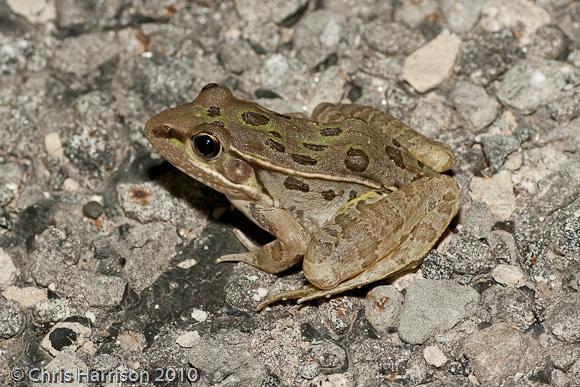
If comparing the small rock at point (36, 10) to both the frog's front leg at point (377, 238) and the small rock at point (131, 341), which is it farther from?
the frog's front leg at point (377, 238)

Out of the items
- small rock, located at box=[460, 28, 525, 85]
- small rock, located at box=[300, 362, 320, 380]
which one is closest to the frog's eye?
small rock, located at box=[300, 362, 320, 380]

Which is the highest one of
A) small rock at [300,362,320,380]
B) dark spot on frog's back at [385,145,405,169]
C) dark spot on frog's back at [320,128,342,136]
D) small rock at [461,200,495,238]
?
dark spot on frog's back at [320,128,342,136]

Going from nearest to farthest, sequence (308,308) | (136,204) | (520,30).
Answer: (308,308)
(136,204)
(520,30)

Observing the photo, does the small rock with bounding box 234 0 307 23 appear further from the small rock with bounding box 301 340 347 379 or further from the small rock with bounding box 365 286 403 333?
the small rock with bounding box 301 340 347 379

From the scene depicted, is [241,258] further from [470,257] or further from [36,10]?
[36,10]

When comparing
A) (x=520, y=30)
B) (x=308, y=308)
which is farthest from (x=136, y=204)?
(x=520, y=30)

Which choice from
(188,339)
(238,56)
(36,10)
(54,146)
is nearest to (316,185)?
(188,339)

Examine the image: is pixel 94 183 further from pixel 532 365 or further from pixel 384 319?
pixel 532 365
